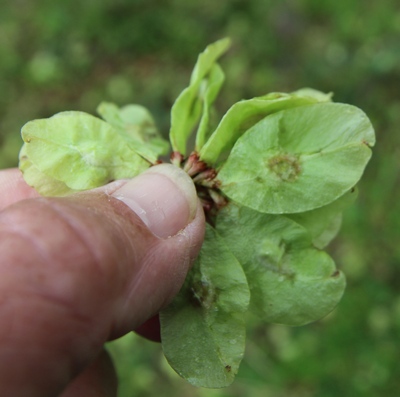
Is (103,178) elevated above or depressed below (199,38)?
above

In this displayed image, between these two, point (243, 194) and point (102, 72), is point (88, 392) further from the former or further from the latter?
point (102, 72)

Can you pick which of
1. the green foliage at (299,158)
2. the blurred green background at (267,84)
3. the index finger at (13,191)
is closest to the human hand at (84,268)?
the green foliage at (299,158)

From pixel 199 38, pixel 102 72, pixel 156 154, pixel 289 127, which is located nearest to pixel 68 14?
pixel 102 72

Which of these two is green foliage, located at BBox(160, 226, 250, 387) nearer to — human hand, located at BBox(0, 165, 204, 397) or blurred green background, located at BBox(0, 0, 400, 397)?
human hand, located at BBox(0, 165, 204, 397)

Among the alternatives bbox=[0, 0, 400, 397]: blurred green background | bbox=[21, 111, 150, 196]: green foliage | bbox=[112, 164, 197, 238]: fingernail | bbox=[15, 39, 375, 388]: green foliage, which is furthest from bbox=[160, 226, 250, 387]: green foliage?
bbox=[0, 0, 400, 397]: blurred green background

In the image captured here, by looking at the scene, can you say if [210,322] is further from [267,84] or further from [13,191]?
[267,84]

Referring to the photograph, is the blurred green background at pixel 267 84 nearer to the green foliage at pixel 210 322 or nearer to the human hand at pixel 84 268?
the green foliage at pixel 210 322

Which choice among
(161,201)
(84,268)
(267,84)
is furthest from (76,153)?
(267,84)

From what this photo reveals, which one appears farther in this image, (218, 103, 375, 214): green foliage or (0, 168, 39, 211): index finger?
(0, 168, 39, 211): index finger
